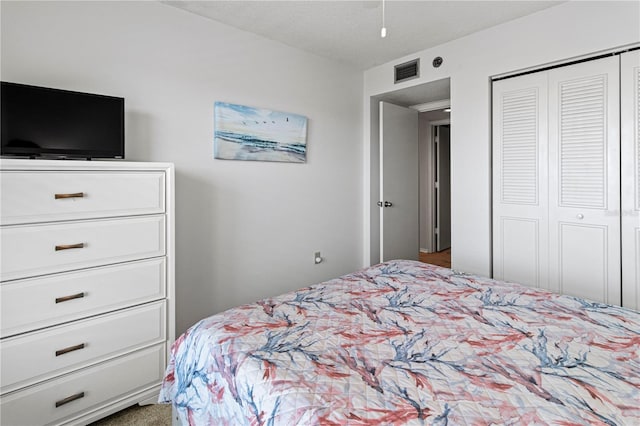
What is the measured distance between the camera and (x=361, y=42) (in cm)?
323

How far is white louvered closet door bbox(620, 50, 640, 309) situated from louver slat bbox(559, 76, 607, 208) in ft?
0.35

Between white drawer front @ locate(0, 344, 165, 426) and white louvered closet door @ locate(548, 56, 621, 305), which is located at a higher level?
white louvered closet door @ locate(548, 56, 621, 305)

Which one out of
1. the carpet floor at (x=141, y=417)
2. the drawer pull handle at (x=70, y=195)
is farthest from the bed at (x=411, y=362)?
the drawer pull handle at (x=70, y=195)

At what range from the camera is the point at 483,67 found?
3031 millimetres

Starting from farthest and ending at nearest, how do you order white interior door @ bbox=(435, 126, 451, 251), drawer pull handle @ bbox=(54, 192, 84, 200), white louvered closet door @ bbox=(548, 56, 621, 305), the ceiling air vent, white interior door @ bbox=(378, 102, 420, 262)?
white interior door @ bbox=(435, 126, 451, 251) → white interior door @ bbox=(378, 102, 420, 262) → the ceiling air vent → white louvered closet door @ bbox=(548, 56, 621, 305) → drawer pull handle @ bbox=(54, 192, 84, 200)

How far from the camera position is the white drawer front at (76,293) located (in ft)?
5.43

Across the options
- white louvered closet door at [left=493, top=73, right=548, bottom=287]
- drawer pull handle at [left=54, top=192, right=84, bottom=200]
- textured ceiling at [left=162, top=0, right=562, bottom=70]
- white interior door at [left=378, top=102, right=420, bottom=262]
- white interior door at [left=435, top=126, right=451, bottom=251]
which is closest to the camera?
drawer pull handle at [left=54, top=192, right=84, bottom=200]

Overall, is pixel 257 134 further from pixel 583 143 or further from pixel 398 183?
pixel 583 143

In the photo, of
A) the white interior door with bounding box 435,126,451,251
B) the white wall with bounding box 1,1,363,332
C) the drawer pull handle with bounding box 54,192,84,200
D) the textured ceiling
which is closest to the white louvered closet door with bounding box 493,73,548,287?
the textured ceiling

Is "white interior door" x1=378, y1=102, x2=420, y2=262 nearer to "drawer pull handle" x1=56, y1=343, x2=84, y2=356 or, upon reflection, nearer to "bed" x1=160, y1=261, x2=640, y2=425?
"bed" x1=160, y1=261, x2=640, y2=425

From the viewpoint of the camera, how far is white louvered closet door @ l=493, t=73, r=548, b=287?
2787 mm

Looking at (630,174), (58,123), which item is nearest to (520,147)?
(630,174)

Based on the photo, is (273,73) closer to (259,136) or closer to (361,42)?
(259,136)

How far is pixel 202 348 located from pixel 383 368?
697mm
